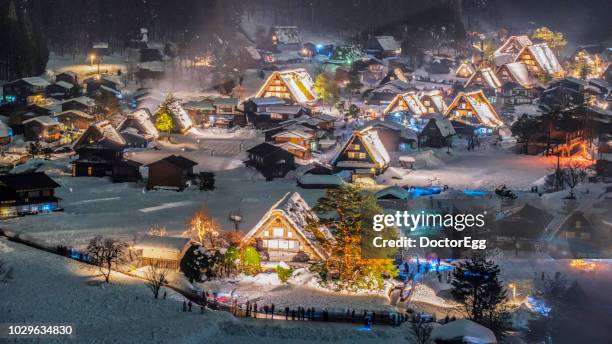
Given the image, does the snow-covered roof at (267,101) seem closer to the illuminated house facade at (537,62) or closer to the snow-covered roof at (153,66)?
the snow-covered roof at (153,66)

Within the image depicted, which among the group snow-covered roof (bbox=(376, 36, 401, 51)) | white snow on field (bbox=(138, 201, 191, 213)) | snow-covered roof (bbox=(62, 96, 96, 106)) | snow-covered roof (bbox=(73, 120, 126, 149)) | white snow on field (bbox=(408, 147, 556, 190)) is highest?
snow-covered roof (bbox=(376, 36, 401, 51))

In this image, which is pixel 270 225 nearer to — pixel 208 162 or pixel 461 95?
pixel 208 162

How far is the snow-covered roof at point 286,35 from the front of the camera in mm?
80312

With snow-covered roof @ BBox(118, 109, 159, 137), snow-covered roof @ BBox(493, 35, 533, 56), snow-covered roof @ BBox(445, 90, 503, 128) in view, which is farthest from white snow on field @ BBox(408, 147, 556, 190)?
snow-covered roof @ BBox(493, 35, 533, 56)

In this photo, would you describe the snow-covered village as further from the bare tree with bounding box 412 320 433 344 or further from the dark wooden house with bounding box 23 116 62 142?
the bare tree with bounding box 412 320 433 344

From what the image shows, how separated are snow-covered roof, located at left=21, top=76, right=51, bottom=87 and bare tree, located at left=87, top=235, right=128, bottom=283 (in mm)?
37143

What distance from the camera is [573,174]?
3859cm

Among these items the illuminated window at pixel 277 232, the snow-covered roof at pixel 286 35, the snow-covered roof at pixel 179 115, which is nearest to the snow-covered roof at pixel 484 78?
the snow-covered roof at pixel 286 35

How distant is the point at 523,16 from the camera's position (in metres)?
114

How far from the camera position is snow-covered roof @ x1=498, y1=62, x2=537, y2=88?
6650cm

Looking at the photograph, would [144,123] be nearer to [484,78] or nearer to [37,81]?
[37,81]

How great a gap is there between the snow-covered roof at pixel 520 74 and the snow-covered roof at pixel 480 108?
12.4 metres

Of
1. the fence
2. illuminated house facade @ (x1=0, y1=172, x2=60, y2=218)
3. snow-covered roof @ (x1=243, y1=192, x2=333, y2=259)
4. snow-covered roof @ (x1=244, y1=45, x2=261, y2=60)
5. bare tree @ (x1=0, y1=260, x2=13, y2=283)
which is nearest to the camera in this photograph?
the fence

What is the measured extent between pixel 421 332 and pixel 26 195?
19.3 meters
